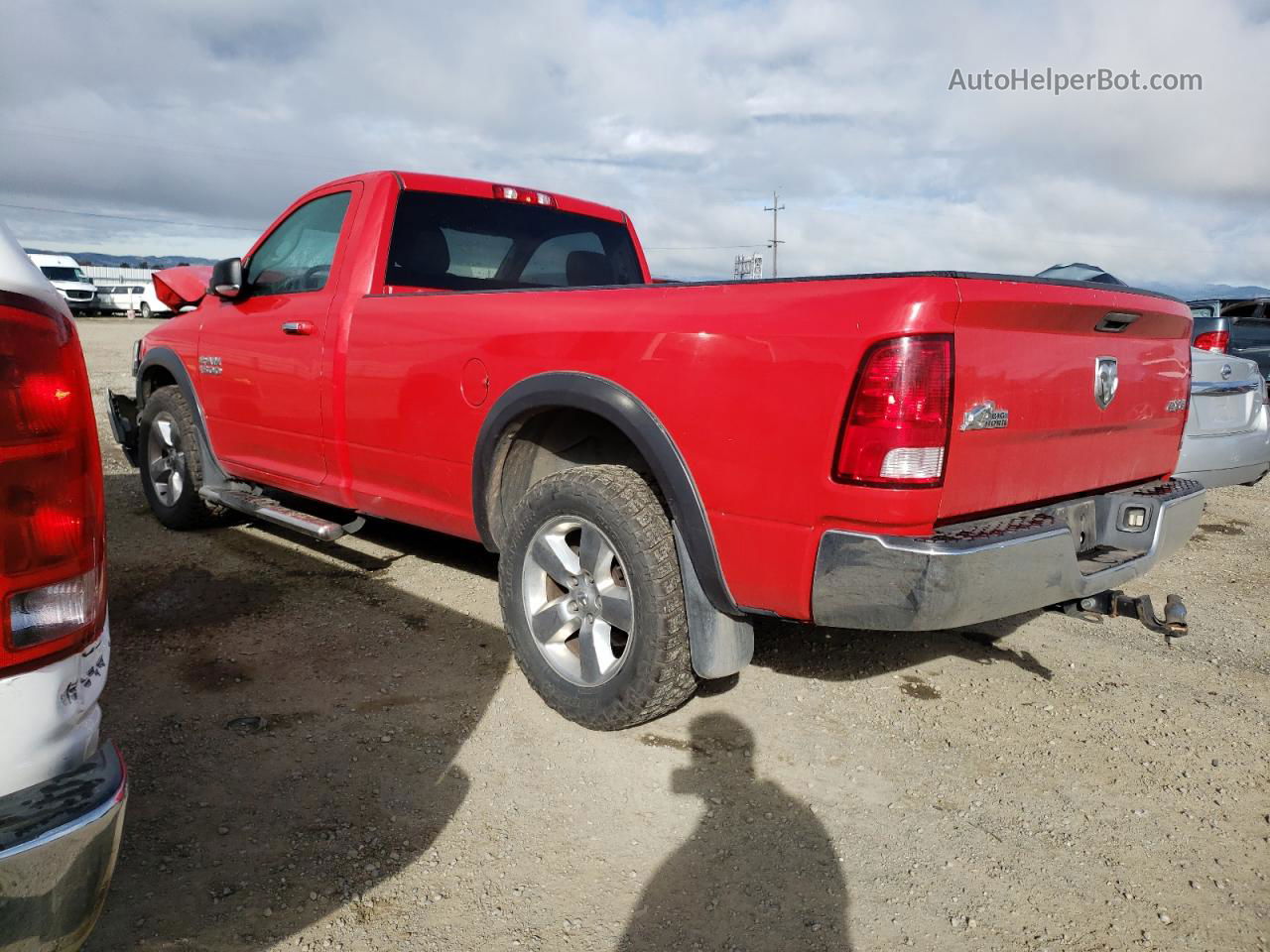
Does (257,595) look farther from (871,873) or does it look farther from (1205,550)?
(1205,550)

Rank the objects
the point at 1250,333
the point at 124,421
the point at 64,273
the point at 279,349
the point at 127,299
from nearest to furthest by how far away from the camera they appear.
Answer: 1. the point at 279,349
2. the point at 124,421
3. the point at 1250,333
4. the point at 64,273
5. the point at 127,299

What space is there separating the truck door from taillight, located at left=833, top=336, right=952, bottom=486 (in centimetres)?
260

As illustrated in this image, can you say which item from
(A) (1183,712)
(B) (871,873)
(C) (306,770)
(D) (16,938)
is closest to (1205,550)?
(A) (1183,712)

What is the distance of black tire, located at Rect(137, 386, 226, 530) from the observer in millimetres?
5047

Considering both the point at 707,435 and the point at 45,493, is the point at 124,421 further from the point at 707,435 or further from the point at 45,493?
the point at 45,493

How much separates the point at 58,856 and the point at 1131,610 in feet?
9.26

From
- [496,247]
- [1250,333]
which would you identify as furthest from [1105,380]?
[1250,333]

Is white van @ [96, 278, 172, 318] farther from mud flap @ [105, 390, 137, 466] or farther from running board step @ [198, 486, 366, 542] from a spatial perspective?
running board step @ [198, 486, 366, 542]

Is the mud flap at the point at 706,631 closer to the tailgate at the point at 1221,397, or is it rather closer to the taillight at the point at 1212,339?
the tailgate at the point at 1221,397

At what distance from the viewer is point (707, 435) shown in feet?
8.32

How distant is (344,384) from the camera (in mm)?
3863

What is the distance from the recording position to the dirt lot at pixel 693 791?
2.18 meters

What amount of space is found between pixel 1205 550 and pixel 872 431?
178 inches

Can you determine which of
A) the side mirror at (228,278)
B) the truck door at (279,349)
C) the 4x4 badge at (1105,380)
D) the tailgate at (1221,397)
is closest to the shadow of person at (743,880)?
the 4x4 badge at (1105,380)
